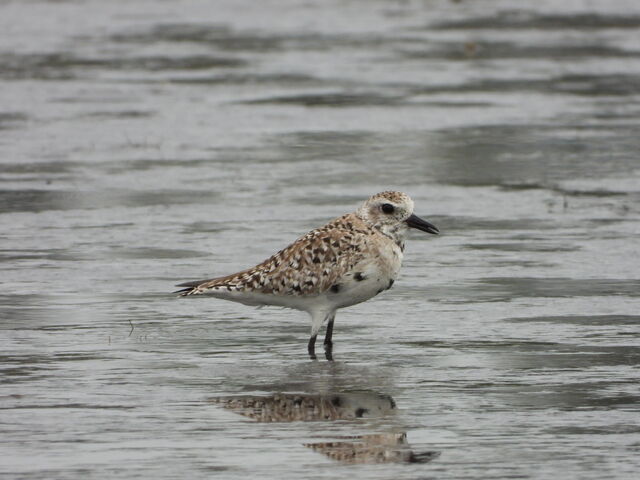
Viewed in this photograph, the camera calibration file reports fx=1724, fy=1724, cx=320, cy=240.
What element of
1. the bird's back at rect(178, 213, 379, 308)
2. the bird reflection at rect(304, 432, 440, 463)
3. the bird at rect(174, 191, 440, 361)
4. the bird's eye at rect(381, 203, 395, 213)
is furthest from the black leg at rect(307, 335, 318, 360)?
the bird reflection at rect(304, 432, 440, 463)

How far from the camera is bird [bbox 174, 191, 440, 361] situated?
1082cm

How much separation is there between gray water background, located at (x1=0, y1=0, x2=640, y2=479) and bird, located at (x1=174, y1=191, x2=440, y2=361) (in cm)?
32

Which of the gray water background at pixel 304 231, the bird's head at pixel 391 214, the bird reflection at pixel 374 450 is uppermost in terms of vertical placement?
the bird's head at pixel 391 214

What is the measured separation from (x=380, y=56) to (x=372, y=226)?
54.1 feet

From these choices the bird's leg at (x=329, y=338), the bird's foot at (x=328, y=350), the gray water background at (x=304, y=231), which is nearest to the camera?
the gray water background at (x=304, y=231)

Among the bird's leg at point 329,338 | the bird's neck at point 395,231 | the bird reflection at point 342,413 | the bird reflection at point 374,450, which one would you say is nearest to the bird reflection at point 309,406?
the bird reflection at point 342,413

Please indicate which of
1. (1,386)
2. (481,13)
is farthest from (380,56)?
(1,386)

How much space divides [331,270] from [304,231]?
160 inches

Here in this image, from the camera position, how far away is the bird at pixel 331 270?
1082cm

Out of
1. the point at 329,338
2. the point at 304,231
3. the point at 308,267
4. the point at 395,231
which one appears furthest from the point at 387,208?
the point at 304,231

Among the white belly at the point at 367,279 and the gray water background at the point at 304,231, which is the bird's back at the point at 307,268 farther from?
the gray water background at the point at 304,231

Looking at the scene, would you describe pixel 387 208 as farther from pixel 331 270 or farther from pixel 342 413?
pixel 342 413

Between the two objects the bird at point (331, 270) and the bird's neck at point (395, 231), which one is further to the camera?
the bird's neck at point (395, 231)

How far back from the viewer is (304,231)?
14.9m
